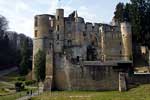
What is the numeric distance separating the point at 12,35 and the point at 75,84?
351 feet

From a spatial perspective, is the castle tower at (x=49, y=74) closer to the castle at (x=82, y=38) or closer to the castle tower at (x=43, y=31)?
the castle at (x=82, y=38)

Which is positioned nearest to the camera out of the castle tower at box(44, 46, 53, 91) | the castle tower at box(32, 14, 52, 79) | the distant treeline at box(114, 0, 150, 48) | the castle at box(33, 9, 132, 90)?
the castle tower at box(44, 46, 53, 91)

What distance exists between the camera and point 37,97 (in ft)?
147

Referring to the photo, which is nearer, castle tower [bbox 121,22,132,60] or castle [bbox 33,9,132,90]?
castle [bbox 33,9,132,90]

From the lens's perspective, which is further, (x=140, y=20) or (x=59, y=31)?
(x=59, y=31)

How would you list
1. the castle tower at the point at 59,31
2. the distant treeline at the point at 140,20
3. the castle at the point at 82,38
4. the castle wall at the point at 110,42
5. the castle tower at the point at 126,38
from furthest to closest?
the castle tower at the point at 126,38 → the castle wall at the point at 110,42 → the castle at the point at 82,38 → the castle tower at the point at 59,31 → the distant treeline at the point at 140,20

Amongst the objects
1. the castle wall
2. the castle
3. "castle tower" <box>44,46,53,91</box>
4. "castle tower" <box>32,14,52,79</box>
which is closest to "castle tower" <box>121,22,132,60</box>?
the castle

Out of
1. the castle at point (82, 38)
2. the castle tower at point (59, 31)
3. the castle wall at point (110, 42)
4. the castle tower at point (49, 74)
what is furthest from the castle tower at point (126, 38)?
the castle tower at point (49, 74)

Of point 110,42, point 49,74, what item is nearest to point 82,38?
point 110,42

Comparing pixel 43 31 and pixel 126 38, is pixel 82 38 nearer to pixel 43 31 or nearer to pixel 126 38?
pixel 43 31

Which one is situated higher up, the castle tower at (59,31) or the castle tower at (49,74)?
the castle tower at (59,31)

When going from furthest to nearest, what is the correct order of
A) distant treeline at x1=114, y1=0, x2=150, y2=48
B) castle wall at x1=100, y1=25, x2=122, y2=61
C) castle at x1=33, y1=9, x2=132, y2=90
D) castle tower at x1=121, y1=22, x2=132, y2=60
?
castle tower at x1=121, y1=22, x2=132, y2=60, castle wall at x1=100, y1=25, x2=122, y2=61, castle at x1=33, y1=9, x2=132, y2=90, distant treeline at x1=114, y1=0, x2=150, y2=48

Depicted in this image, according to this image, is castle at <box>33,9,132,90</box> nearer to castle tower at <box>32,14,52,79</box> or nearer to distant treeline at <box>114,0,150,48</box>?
castle tower at <box>32,14,52,79</box>

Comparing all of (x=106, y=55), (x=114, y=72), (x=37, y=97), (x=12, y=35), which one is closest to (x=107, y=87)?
(x=114, y=72)
